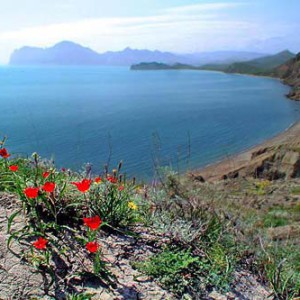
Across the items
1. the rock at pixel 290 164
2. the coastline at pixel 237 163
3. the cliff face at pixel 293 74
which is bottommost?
the coastline at pixel 237 163

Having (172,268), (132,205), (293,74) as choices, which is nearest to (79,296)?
(172,268)

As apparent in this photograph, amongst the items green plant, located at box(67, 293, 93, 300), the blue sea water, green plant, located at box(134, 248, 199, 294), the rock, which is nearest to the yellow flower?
green plant, located at box(134, 248, 199, 294)

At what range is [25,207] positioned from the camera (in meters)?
3.37

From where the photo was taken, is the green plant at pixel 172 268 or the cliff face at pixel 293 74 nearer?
the green plant at pixel 172 268

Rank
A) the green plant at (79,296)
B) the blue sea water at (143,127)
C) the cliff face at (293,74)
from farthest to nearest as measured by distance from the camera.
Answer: the cliff face at (293,74)
the blue sea water at (143,127)
the green plant at (79,296)

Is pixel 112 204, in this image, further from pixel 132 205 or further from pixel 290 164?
pixel 290 164

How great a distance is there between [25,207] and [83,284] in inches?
35.7

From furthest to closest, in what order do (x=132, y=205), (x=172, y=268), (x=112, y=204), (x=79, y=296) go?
1. (x=132, y=205)
2. (x=112, y=204)
3. (x=172, y=268)
4. (x=79, y=296)

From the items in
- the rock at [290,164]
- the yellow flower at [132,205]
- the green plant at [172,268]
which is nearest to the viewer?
the green plant at [172,268]

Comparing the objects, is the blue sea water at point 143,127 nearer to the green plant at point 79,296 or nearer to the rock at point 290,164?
the rock at point 290,164

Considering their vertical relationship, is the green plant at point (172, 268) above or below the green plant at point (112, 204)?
below

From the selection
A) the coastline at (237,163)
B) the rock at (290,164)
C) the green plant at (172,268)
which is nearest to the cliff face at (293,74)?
the coastline at (237,163)

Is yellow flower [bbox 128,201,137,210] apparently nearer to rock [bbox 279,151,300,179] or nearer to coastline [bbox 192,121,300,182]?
coastline [bbox 192,121,300,182]

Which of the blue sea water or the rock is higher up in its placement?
the rock
